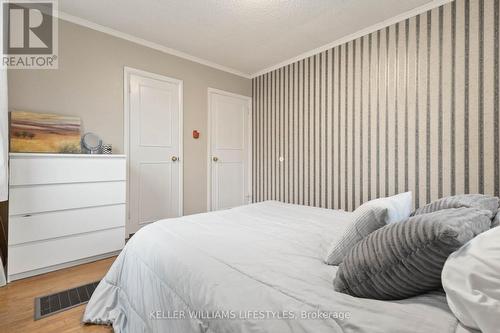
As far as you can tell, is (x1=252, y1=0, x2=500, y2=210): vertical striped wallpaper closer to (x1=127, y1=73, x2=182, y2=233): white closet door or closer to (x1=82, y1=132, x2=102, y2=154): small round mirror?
(x1=127, y1=73, x2=182, y2=233): white closet door

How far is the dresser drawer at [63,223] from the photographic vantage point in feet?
6.84

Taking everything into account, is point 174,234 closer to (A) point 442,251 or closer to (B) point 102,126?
(A) point 442,251

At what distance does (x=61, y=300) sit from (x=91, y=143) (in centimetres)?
144

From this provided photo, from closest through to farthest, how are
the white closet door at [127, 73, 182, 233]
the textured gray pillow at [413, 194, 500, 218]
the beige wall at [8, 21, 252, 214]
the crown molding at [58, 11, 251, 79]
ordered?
the textured gray pillow at [413, 194, 500, 218] → the beige wall at [8, 21, 252, 214] → the crown molding at [58, 11, 251, 79] → the white closet door at [127, 73, 182, 233]

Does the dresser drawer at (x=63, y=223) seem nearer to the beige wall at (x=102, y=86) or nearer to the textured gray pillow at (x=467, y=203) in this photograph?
the beige wall at (x=102, y=86)

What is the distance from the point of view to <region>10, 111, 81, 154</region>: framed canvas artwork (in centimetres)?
223

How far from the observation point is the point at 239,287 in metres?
0.89

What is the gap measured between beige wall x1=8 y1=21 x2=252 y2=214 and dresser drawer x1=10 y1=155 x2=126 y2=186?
16.2 inches

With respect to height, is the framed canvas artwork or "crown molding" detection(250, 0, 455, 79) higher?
"crown molding" detection(250, 0, 455, 79)

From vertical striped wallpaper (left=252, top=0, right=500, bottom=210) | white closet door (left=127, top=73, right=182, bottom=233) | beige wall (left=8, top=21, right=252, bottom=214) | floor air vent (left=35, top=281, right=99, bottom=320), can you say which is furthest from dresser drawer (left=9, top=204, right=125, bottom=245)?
vertical striped wallpaper (left=252, top=0, right=500, bottom=210)

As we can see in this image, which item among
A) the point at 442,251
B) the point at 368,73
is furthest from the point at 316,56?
the point at 442,251

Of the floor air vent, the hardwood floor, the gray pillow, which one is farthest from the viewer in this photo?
the floor air vent

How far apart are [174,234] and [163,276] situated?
319 millimetres

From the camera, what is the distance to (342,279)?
0.85 metres
